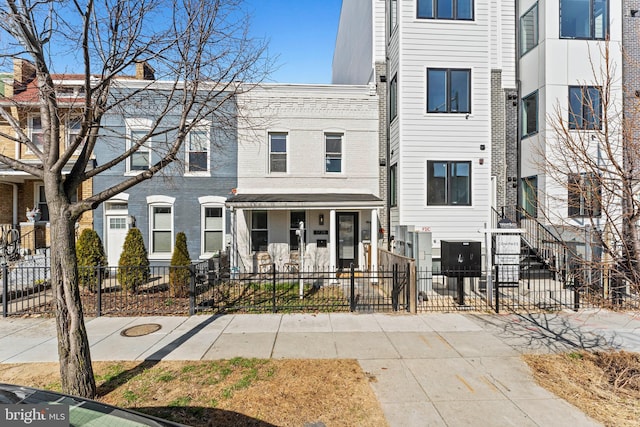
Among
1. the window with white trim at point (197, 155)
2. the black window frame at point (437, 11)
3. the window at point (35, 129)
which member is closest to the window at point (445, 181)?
the black window frame at point (437, 11)

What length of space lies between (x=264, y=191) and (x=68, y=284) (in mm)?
8413

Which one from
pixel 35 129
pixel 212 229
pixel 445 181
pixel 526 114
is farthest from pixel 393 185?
pixel 35 129

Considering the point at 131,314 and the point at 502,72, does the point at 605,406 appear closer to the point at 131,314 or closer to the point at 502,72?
the point at 131,314

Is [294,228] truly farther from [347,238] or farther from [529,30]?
[529,30]

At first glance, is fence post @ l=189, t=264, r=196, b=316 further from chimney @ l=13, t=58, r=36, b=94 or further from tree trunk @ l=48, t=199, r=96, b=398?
chimney @ l=13, t=58, r=36, b=94

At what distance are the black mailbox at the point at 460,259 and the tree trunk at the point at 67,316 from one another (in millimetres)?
7590

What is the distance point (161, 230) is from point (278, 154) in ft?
17.9

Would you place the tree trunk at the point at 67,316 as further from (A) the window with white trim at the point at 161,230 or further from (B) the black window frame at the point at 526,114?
(B) the black window frame at the point at 526,114

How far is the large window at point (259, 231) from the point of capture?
12383 millimetres

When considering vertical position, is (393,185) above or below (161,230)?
above

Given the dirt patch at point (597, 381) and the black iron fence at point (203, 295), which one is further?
the black iron fence at point (203, 295)

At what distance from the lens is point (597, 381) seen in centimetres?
455

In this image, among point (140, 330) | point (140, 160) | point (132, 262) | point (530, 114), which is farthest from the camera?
point (140, 160)

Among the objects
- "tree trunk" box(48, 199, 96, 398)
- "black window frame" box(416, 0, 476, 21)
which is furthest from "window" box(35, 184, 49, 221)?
"black window frame" box(416, 0, 476, 21)
